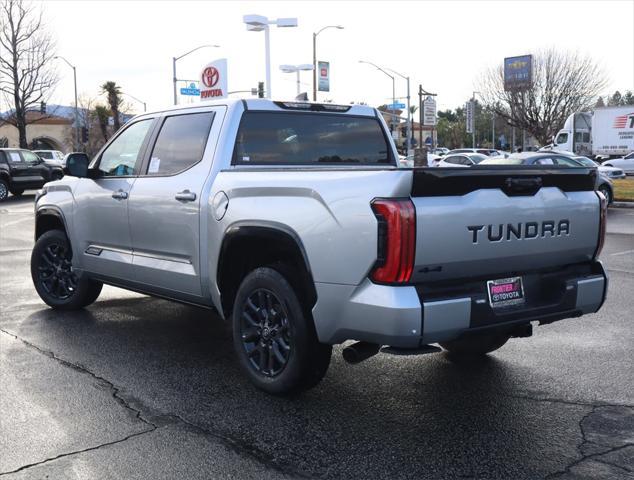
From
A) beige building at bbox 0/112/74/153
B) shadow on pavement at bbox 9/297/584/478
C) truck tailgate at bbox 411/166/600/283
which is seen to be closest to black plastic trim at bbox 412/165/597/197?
truck tailgate at bbox 411/166/600/283

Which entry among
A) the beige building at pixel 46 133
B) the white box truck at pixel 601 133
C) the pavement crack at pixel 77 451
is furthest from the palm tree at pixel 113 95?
the pavement crack at pixel 77 451

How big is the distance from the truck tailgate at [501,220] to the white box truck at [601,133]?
4129 centimetres

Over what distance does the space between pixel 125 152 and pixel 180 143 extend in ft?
2.93

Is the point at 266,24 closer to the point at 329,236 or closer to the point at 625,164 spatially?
the point at 625,164

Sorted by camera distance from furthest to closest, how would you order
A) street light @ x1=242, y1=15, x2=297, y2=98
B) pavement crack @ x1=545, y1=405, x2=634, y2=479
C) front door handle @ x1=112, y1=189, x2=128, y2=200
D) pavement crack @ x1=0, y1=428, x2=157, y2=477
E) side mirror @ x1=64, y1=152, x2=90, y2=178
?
street light @ x1=242, y1=15, x2=297, y2=98 < side mirror @ x1=64, y1=152, x2=90, y2=178 < front door handle @ x1=112, y1=189, x2=128, y2=200 < pavement crack @ x1=0, y1=428, x2=157, y2=477 < pavement crack @ x1=545, y1=405, x2=634, y2=479

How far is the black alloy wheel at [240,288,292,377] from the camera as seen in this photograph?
4.45m

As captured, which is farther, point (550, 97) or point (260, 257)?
point (550, 97)

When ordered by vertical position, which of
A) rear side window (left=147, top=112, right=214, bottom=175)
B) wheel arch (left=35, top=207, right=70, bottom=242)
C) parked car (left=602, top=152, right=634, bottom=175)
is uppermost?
parked car (left=602, top=152, right=634, bottom=175)

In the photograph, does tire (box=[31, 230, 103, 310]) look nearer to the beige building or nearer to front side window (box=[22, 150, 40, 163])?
front side window (box=[22, 150, 40, 163])

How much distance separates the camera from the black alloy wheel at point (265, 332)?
445cm

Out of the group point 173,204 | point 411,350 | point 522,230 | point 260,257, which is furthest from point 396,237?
point 173,204

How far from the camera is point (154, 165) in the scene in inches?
226

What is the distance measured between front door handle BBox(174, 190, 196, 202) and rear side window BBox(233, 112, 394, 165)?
1.29 ft

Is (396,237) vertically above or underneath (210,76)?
underneath
